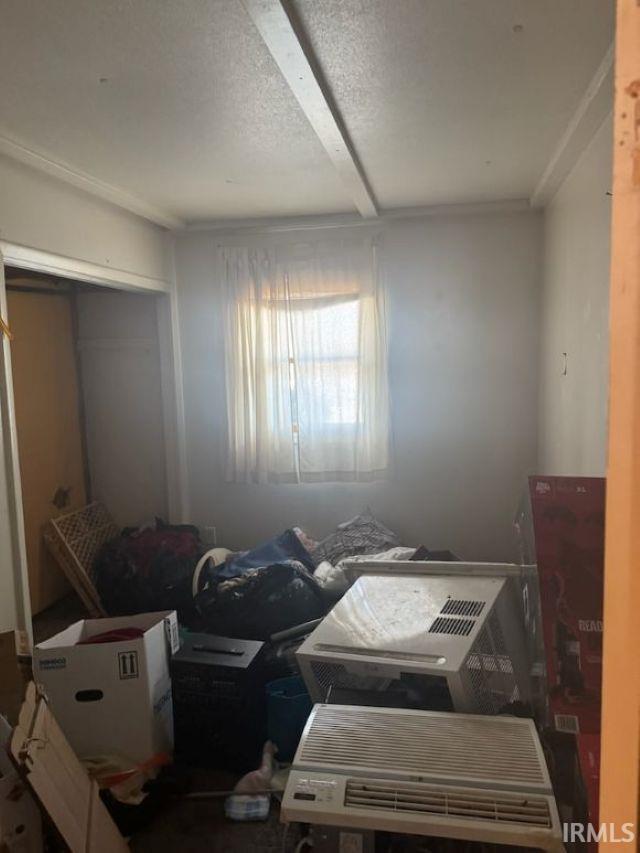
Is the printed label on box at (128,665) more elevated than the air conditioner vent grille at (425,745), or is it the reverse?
the air conditioner vent grille at (425,745)

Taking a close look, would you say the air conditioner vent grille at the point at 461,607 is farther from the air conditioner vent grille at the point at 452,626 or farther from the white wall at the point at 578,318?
the white wall at the point at 578,318

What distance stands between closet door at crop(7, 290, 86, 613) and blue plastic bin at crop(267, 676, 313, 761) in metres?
2.00

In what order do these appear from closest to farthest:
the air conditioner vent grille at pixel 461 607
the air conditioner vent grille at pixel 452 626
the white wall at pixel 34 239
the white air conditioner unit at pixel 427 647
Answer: the white air conditioner unit at pixel 427 647 → the air conditioner vent grille at pixel 452 626 → the air conditioner vent grille at pixel 461 607 → the white wall at pixel 34 239

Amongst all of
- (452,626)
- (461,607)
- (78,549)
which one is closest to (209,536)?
(78,549)

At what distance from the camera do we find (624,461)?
0.48 metres

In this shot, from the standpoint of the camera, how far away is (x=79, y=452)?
163 inches

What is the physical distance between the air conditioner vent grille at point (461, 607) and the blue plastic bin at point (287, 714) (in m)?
0.81

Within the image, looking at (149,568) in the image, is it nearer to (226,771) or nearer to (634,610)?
(226,771)

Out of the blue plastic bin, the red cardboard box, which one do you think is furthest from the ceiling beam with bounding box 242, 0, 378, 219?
the blue plastic bin

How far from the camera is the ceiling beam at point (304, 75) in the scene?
1469 millimetres

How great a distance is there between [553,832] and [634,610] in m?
0.86

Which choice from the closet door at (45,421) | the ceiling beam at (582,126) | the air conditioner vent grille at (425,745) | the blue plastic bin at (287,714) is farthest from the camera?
the closet door at (45,421)

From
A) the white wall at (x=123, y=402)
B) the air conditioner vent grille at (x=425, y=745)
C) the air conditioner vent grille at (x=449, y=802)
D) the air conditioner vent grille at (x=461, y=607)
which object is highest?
the white wall at (x=123, y=402)

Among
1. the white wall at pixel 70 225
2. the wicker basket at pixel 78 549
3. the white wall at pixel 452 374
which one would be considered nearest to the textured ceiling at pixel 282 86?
the white wall at pixel 70 225
